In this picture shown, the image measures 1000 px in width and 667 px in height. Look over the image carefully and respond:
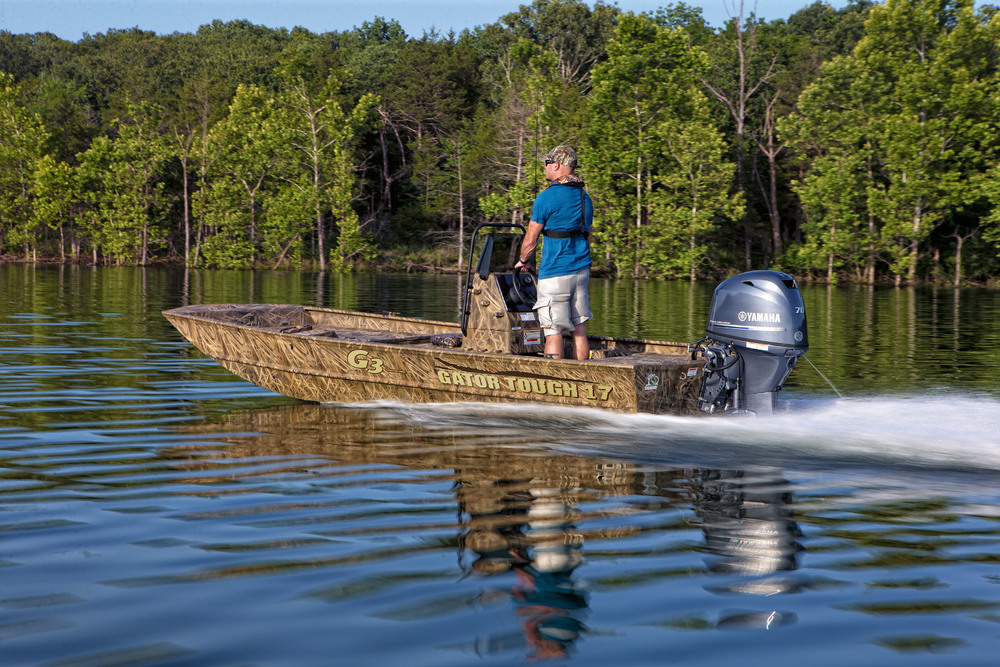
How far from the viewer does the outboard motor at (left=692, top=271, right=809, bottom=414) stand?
26.0 feet

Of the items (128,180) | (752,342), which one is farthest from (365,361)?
(128,180)

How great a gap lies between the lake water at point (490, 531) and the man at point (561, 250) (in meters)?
0.85

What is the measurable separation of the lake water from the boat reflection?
2 cm

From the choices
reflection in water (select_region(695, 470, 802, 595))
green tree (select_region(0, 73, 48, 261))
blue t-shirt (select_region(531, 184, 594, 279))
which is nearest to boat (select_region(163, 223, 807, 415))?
blue t-shirt (select_region(531, 184, 594, 279))

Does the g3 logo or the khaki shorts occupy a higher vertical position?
the khaki shorts

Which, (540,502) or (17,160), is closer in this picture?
(540,502)

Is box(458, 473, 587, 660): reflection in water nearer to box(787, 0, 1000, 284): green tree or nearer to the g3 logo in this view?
the g3 logo

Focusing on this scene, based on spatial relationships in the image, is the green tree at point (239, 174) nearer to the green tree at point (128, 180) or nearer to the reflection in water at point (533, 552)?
the green tree at point (128, 180)

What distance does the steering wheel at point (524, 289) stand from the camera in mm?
9531

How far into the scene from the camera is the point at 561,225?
28.5 ft

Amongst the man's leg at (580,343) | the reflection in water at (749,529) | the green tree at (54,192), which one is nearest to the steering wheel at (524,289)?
the man's leg at (580,343)

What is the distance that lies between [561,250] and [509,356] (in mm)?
1077

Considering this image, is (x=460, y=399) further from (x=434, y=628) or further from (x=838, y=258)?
(x=838, y=258)

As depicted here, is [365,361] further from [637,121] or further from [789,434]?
[637,121]
